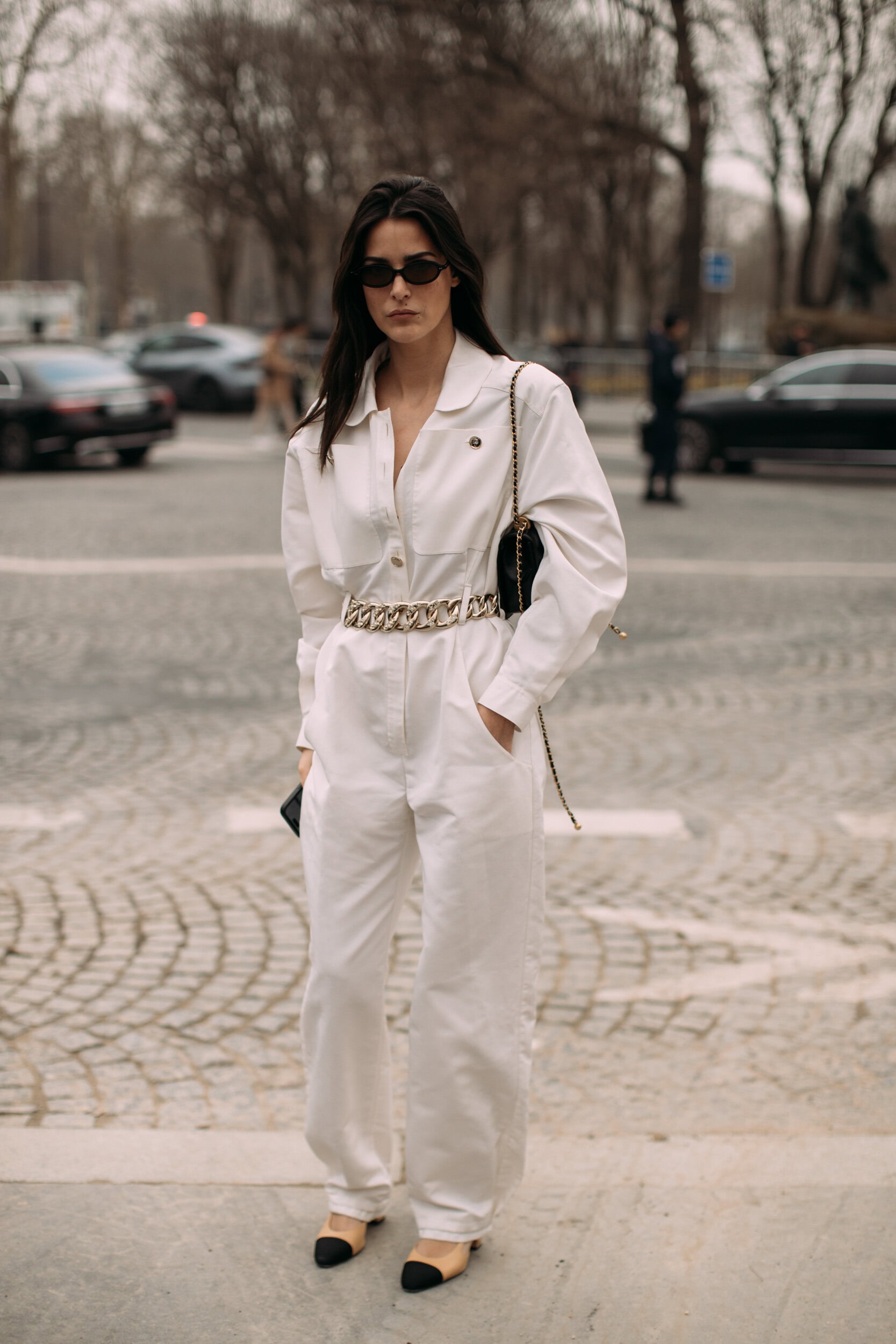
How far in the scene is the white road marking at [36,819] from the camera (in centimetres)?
527

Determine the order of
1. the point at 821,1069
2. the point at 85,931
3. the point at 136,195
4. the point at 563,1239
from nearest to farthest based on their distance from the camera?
the point at 563,1239 → the point at 821,1069 → the point at 85,931 → the point at 136,195

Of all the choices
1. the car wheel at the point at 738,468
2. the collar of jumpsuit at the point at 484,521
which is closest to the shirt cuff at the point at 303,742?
the collar of jumpsuit at the point at 484,521

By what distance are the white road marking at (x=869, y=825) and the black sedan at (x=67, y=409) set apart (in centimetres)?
1339

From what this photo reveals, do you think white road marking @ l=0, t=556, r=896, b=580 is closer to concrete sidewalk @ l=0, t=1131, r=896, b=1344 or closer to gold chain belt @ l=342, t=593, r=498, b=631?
concrete sidewalk @ l=0, t=1131, r=896, b=1344

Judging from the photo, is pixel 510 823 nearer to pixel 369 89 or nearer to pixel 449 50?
pixel 449 50

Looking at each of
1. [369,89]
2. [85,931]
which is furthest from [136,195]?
[85,931]

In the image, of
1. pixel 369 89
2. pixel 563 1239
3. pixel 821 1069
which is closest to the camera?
pixel 563 1239

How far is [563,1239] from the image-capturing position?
2.78 meters

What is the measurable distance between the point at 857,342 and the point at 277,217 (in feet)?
68.6

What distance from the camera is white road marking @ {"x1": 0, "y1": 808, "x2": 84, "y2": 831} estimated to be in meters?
5.27

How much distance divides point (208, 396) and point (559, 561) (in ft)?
81.3

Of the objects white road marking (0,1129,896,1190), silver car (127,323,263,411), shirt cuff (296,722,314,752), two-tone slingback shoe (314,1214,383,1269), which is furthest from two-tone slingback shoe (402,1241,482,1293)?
silver car (127,323,263,411)

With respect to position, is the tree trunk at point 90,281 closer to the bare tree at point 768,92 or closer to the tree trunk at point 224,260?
the tree trunk at point 224,260

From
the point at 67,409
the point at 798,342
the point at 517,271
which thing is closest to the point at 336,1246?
the point at 67,409
